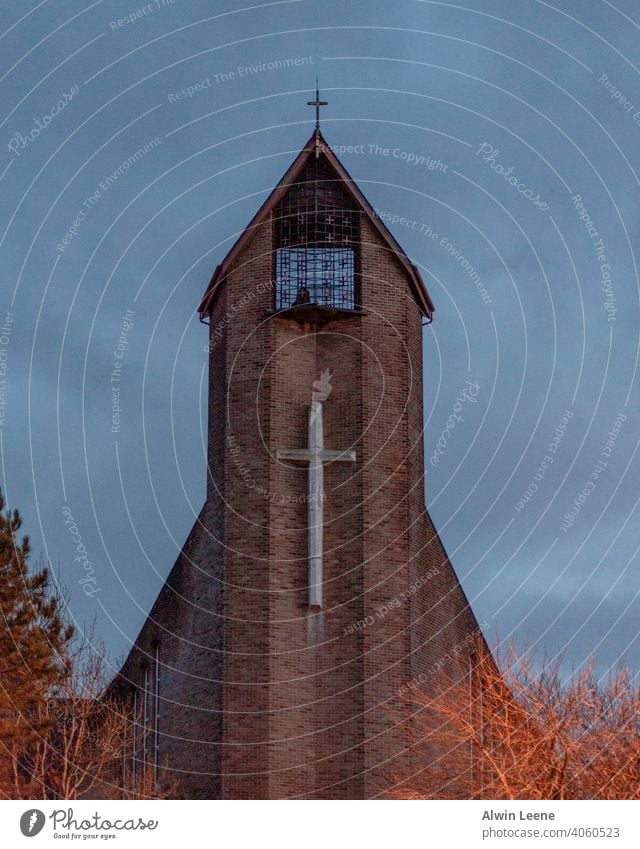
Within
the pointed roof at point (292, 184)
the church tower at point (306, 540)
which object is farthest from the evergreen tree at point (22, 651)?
the pointed roof at point (292, 184)

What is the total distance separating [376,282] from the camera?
49219mm

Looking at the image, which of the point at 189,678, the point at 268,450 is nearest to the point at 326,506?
the point at 268,450

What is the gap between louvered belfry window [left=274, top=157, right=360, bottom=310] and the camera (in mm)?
49094

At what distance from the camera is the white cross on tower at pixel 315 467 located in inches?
1842

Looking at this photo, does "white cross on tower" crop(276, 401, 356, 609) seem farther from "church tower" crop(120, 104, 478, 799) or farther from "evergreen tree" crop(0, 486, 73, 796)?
"evergreen tree" crop(0, 486, 73, 796)

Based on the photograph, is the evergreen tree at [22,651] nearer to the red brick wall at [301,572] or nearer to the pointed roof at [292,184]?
the red brick wall at [301,572]

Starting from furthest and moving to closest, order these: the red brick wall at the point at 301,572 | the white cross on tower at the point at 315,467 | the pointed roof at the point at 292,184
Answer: the pointed roof at the point at 292,184, the white cross on tower at the point at 315,467, the red brick wall at the point at 301,572

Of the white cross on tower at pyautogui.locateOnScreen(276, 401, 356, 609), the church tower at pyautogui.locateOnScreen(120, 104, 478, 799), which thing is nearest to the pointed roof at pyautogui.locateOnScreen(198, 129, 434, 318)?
the church tower at pyautogui.locateOnScreen(120, 104, 478, 799)

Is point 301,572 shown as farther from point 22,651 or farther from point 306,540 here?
point 22,651

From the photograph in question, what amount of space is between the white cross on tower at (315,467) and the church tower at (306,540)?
0.16ft

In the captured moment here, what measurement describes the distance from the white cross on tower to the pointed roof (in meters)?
4.59

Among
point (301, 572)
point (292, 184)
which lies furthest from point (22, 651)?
point (292, 184)

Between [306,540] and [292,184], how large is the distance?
9.33 m
